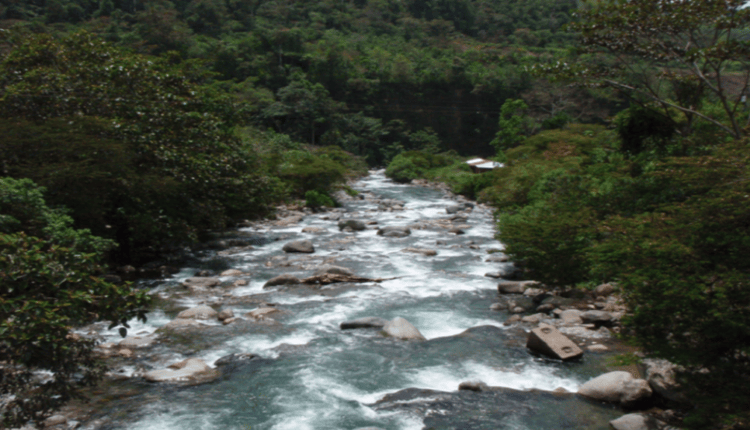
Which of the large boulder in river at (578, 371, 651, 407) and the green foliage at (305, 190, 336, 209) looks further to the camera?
the green foliage at (305, 190, 336, 209)

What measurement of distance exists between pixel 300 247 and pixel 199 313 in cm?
582

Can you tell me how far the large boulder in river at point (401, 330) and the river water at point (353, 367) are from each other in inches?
6.6

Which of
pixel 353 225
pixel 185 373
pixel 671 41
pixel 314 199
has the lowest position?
pixel 314 199

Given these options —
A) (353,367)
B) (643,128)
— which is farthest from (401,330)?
(643,128)

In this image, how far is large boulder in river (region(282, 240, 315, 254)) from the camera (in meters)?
14.5

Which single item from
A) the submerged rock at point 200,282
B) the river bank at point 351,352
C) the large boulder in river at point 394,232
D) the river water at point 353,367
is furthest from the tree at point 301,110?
the submerged rock at point 200,282

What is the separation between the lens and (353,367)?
23.0 ft

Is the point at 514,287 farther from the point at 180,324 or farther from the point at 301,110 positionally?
the point at 301,110

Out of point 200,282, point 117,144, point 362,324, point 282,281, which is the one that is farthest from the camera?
point 282,281

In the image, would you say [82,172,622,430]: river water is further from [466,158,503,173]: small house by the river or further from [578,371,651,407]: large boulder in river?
[466,158,503,173]: small house by the river

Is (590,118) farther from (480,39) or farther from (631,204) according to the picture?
(631,204)

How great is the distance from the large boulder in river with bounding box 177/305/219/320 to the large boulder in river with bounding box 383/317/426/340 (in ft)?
9.77

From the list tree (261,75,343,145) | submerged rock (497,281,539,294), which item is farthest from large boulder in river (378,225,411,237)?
tree (261,75,343,145)

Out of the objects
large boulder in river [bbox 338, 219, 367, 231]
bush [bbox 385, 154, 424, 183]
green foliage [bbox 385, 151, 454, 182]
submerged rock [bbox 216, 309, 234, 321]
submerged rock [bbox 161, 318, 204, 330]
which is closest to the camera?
submerged rock [bbox 161, 318, 204, 330]
